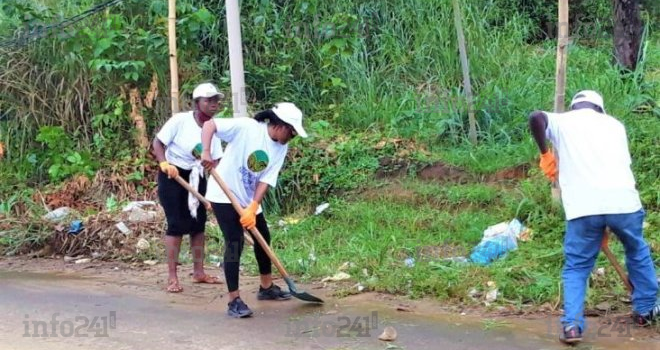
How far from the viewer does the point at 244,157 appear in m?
5.02

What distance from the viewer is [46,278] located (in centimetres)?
652

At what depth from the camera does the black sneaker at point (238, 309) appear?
16.6 ft

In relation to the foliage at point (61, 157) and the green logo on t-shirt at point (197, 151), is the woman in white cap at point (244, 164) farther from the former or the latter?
the foliage at point (61, 157)

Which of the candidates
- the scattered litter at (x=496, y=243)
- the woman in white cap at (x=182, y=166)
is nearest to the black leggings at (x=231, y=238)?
the woman in white cap at (x=182, y=166)

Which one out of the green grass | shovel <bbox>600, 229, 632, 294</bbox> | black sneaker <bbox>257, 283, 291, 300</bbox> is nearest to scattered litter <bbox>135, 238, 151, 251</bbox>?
the green grass

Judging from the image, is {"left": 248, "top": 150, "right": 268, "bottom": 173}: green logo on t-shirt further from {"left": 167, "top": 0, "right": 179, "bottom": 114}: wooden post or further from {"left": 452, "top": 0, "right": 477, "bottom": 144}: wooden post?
{"left": 452, "top": 0, "right": 477, "bottom": 144}: wooden post

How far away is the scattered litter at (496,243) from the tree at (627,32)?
9.26ft

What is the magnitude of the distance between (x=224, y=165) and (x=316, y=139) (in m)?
3.13

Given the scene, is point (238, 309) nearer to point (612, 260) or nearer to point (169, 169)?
point (169, 169)

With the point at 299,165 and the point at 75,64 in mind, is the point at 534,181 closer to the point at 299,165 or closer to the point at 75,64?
the point at 299,165

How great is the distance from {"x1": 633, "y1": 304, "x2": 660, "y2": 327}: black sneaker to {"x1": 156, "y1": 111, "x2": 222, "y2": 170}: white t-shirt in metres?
3.11

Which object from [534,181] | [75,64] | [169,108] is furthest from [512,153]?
[75,64]

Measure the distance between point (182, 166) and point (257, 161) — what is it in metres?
0.92

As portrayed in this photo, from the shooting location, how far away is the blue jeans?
4332 mm
